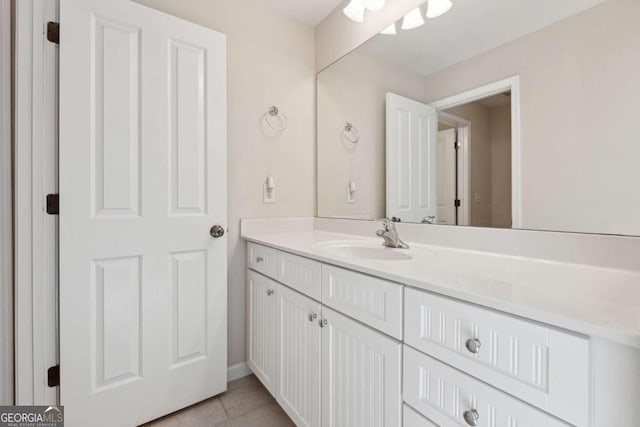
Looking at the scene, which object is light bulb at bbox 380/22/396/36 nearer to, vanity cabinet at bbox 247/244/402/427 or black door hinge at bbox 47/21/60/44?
vanity cabinet at bbox 247/244/402/427

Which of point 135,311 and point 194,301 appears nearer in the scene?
point 135,311

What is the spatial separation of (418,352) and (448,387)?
0.09 m

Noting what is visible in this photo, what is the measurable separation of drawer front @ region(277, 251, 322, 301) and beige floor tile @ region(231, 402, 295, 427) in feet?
2.25

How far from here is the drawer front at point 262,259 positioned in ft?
4.50

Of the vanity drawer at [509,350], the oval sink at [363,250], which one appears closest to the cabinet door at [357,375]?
the vanity drawer at [509,350]

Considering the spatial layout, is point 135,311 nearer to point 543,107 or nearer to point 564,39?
point 543,107

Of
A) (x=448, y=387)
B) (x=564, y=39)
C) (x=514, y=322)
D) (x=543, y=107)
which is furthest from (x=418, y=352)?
(x=564, y=39)

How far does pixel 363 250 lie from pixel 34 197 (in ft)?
4.51

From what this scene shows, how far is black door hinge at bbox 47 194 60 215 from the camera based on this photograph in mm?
1112

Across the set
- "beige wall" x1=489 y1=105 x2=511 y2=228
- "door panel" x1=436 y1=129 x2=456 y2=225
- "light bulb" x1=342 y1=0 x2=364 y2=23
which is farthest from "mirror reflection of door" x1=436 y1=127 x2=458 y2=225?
"light bulb" x1=342 y1=0 x2=364 y2=23

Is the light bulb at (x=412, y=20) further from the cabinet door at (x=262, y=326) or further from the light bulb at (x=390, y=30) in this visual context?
the cabinet door at (x=262, y=326)

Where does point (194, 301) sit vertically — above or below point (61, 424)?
above

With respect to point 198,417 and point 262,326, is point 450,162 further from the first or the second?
point 198,417

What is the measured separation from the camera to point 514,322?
1.78ft
